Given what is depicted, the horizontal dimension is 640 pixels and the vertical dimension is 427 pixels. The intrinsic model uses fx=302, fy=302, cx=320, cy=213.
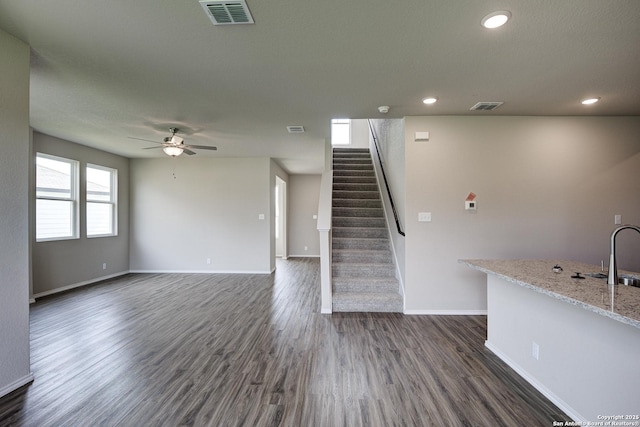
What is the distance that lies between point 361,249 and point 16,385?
13.3 feet

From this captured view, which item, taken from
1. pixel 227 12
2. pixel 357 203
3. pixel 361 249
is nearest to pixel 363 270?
pixel 361 249

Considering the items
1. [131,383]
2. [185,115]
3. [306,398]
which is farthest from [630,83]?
[131,383]

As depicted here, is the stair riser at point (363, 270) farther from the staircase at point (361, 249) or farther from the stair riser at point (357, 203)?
the stair riser at point (357, 203)

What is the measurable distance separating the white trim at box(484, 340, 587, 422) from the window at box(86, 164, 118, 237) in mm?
6833

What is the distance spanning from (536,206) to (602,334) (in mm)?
2568

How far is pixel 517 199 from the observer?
3916mm

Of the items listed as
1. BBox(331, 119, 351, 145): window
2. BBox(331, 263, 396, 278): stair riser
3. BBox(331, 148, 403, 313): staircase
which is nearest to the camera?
BBox(331, 148, 403, 313): staircase

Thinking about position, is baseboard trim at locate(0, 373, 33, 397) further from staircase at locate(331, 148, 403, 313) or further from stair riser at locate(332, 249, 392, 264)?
stair riser at locate(332, 249, 392, 264)

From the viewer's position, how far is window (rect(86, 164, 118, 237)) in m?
5.86

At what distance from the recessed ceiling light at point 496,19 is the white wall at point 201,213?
5.24m

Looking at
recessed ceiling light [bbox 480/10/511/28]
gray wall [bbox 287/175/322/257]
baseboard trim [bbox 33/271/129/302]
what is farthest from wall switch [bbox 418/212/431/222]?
baseboard trim [bbox 33/271/129/302]

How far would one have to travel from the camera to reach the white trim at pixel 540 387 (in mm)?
1925

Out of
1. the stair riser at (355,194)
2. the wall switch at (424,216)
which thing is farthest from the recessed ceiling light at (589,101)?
the stair riser at (355,194)

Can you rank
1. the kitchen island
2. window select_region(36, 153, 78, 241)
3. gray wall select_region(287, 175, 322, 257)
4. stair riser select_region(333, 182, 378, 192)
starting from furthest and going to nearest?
gray wall select_region(287, 175, 322, 257)
stair riser select_region(333, 182, 378, 192)
window select_region(36, 153, 78, 241)
the kitchen island
